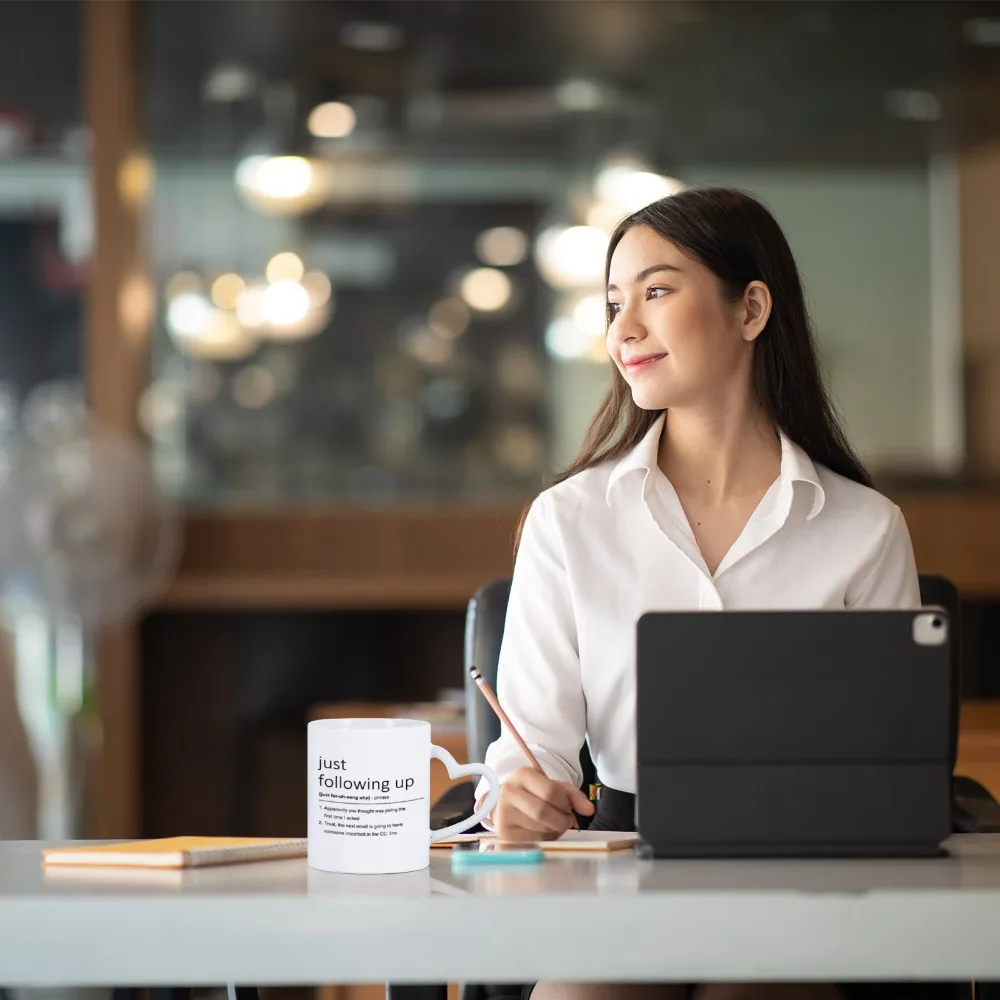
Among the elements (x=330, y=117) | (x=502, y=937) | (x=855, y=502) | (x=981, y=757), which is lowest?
(x=981, y=757)

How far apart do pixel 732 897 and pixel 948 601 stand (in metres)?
1.17

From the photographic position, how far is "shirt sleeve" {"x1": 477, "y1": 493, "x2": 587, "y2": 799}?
162cm

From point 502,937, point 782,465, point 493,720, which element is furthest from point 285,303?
point 502,937

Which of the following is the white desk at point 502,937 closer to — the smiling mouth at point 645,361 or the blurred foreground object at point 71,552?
the smiling mouth at point 645,361

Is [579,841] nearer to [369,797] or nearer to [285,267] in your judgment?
[369,797]

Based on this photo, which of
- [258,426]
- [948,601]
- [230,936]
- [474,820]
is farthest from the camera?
[258,426]

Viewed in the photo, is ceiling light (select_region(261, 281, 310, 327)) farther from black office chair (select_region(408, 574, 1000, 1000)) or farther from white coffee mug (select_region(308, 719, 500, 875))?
A: white coffee mug (select_region(308, 719, 500, 875))

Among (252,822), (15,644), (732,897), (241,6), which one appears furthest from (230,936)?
(241,6)

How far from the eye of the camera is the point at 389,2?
4.47m

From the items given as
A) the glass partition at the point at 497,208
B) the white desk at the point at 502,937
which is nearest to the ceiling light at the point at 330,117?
the glass partition at the point at 497,208

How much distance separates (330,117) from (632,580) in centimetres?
317

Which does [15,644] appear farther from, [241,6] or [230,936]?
[230,936]

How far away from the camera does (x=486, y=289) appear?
459 cm

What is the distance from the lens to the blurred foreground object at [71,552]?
11.4ft
